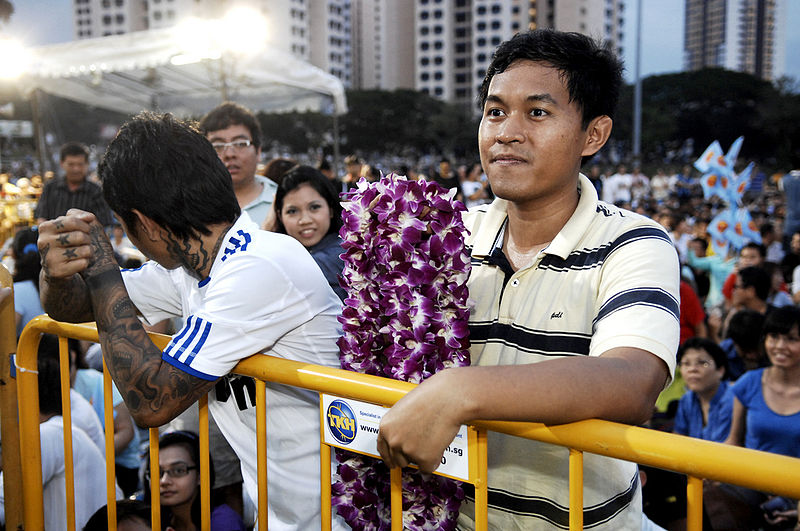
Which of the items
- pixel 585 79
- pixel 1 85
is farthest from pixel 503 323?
pixel 1 85

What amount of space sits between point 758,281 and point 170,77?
25.5ft

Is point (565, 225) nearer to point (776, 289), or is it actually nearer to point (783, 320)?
point (783, 320)

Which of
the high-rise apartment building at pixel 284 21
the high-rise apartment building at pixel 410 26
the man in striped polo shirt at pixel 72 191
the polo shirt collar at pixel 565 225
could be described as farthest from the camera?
the high-rise apartment building at pixel 410 26

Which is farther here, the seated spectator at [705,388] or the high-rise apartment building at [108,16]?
the high-rise apartment building at [108,16]

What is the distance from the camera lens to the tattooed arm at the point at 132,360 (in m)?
1.67

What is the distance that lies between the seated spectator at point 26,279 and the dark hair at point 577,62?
132 inches

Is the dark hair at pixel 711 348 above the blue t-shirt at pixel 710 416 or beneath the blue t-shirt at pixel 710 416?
above

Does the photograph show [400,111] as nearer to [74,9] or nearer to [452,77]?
[452,77]

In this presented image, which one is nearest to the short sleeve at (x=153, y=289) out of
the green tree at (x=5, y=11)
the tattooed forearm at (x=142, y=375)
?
the tattooed forearm at (x=142, y=375)

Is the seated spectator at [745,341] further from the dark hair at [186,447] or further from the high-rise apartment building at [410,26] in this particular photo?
the high-rise apartment building at [410,26]

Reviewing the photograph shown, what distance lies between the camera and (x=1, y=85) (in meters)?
8.91

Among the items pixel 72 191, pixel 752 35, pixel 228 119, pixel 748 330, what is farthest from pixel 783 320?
pixel 752 35

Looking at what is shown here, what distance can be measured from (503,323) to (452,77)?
94470mm

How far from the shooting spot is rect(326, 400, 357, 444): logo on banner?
1588 millimetres
